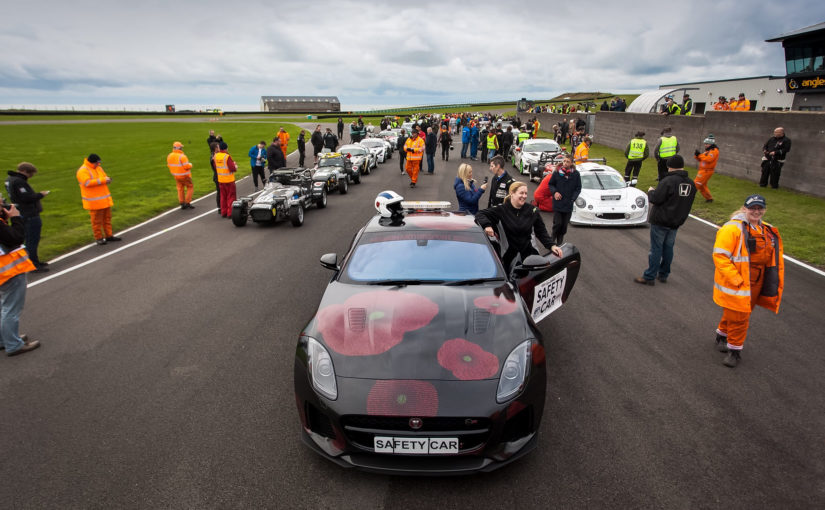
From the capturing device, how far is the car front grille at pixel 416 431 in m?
2.77

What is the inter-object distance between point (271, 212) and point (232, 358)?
6.19 meters

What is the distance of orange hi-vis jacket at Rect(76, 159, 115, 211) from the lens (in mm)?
8750

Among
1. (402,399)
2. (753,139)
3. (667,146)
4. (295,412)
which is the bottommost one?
(295,412)

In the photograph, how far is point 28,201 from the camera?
7500 millimetres

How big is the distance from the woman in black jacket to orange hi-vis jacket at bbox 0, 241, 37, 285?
5.06 meters

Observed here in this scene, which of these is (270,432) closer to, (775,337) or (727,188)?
(775,337)

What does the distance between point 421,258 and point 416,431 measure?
179 cm

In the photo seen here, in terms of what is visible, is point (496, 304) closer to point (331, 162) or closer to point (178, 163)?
point (178, 163)

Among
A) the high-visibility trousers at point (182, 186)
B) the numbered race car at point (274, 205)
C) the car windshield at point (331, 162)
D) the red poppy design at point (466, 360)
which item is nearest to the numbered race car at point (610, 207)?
the numbered race car at point (274, 205)

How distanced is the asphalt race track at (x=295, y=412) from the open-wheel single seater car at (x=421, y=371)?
32 centimetres

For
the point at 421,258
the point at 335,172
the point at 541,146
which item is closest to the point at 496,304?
the point at 421,258

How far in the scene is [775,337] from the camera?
16.9 ft

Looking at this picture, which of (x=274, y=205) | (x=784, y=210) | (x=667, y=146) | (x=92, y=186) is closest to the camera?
(x=92, y=186)

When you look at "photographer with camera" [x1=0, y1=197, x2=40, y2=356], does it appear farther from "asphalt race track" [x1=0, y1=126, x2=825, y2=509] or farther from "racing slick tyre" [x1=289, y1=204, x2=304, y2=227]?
Result: "racing slick tyre" [x1=289, y1=204, x2=304, y2=227]
